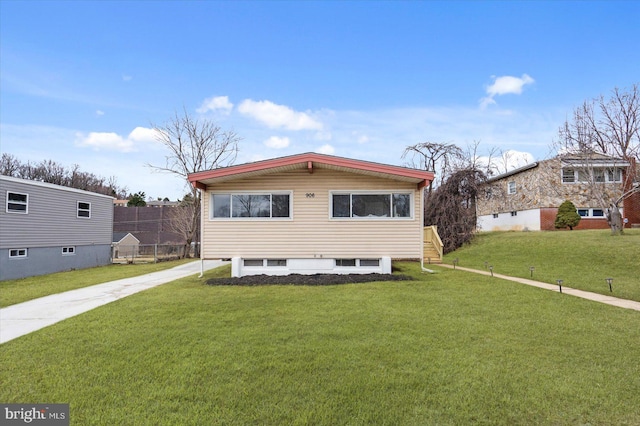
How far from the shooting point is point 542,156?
22875mm

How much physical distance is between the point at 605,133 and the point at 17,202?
90.4 feet

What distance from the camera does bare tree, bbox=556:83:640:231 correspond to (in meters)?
16.9

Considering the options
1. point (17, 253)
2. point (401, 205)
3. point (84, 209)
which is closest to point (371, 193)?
point (401, 205)

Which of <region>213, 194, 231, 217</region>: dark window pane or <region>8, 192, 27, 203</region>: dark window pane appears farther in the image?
<region>8, 192, 27, 203</region>: dark window pane

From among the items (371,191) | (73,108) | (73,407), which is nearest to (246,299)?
(73,407)

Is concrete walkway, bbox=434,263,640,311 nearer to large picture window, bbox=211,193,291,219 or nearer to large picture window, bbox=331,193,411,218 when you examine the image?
large picture window, bbox=331,193,411,218

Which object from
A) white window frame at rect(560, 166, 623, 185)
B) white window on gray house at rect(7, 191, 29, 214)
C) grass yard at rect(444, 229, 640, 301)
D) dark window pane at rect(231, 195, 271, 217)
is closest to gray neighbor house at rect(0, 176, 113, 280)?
white window on gray house at rect(7, 191, 29, 214)

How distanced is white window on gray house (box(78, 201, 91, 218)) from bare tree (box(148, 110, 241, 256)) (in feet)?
18.3

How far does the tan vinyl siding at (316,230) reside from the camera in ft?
34.5

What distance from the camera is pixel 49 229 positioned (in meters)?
14.9

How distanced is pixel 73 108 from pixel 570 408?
73.4 ft

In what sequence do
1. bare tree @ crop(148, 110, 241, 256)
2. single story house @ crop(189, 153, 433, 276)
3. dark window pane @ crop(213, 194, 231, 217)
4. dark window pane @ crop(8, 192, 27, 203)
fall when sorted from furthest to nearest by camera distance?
bare tree @ crop(148, 110, 241, 256)
dark window pane @ crop(8, 192, 27, 203)
dark window pane @ crop(213, 194, 231, 217)
single story house @ crop(189, 153, 433, 276)

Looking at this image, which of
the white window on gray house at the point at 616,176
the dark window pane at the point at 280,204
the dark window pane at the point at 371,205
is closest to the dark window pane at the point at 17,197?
the dark window pane at the point at 280,204

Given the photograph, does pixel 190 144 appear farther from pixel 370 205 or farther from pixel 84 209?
pixel 370 205
